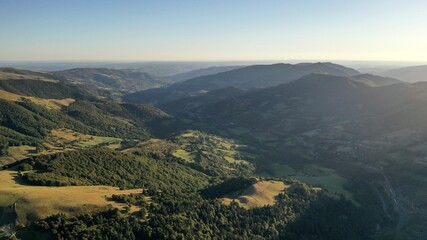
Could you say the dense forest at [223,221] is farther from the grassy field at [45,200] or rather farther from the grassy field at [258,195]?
the grassy field at [45,200]

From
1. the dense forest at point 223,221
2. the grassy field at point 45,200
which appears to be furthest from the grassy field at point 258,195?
the grassy field at point 45,200

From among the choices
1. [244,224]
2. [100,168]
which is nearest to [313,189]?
[244,224]

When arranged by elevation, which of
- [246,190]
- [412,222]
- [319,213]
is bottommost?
[412,222]

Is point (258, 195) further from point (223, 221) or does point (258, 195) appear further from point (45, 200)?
point (45, 200)

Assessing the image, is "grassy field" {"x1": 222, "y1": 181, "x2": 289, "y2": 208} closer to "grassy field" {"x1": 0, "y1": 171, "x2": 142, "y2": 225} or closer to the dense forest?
the dense forest

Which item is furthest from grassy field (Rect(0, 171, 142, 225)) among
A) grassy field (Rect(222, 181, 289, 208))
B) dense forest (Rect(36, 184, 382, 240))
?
grassy field (Rect(222, 181, 289, 208))

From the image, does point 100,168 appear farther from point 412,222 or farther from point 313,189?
point 412,222
